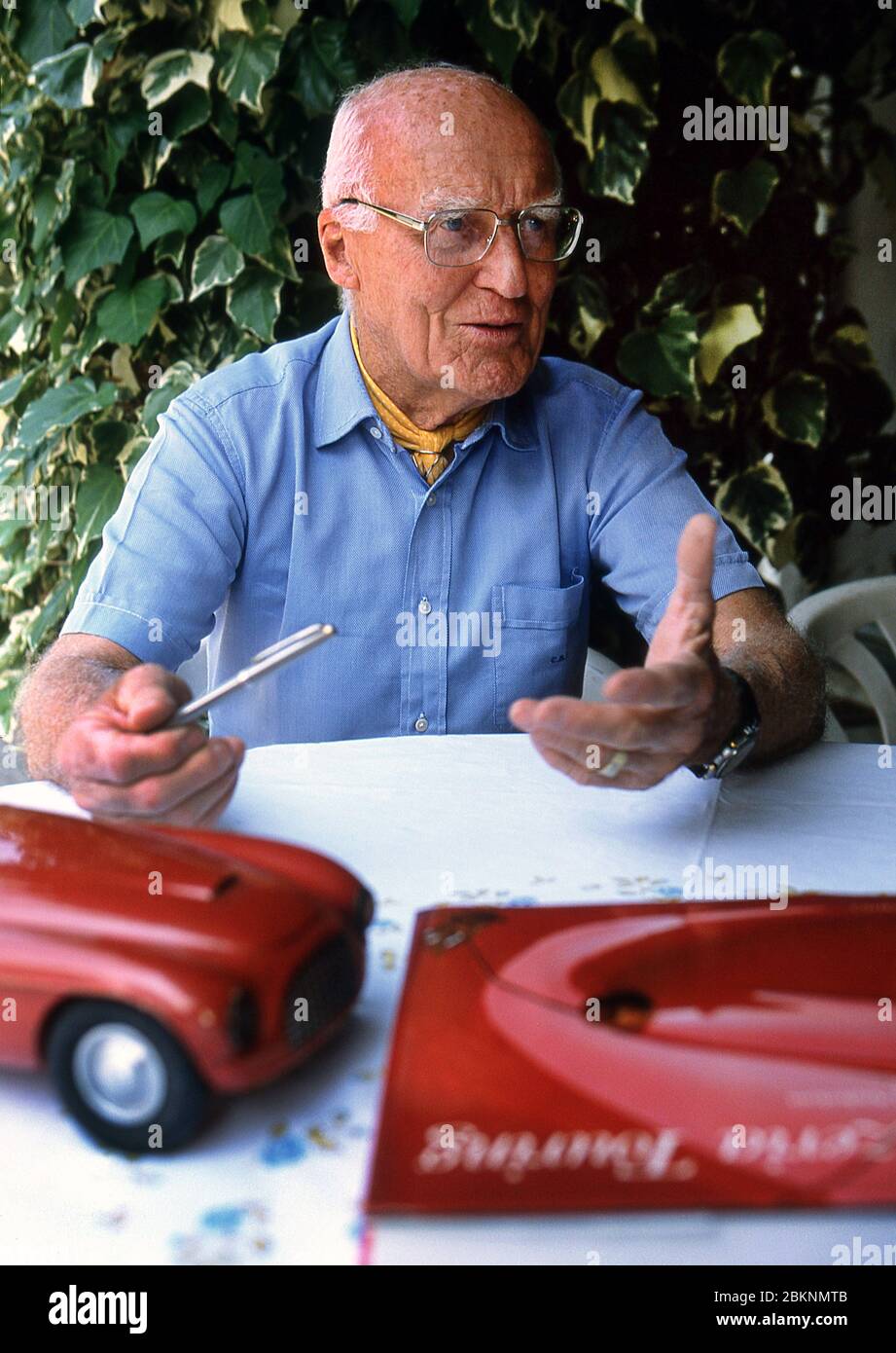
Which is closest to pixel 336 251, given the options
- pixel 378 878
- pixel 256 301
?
pixel 256 301

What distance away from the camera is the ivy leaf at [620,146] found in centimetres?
227

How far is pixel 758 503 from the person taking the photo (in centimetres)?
249

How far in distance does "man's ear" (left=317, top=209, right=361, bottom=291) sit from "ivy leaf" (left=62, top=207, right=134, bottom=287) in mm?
816

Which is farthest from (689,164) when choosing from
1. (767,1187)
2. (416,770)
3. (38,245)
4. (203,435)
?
(767,1187)

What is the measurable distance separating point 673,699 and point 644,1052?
37cm

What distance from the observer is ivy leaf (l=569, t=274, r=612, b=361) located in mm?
2375

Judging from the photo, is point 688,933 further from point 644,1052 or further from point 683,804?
point 683,804

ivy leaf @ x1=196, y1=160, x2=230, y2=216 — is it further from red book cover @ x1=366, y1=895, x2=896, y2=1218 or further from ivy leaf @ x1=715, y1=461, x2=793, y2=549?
red book cover @ x1=366, y1=895, x2=896, y2=1218

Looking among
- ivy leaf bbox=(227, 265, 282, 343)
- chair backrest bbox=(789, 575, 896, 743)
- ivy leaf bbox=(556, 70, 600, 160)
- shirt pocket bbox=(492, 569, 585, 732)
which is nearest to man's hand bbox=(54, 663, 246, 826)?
shirt pocket bbox=(492, 569, 585, 732)

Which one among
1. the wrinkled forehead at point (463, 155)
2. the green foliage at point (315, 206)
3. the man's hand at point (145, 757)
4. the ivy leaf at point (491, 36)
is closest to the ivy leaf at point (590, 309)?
the green foliage at point (315, 206)

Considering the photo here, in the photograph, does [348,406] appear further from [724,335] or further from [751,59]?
[751,59]

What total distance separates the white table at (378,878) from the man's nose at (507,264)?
49 cm

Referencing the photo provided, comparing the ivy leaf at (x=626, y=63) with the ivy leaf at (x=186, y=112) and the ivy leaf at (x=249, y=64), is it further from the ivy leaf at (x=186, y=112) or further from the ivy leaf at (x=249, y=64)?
the ivy leaf at (x=186, y=112)

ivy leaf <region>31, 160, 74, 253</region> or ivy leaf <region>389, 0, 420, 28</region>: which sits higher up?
ivy leaf <region>389, 0, 420, 28</region>
